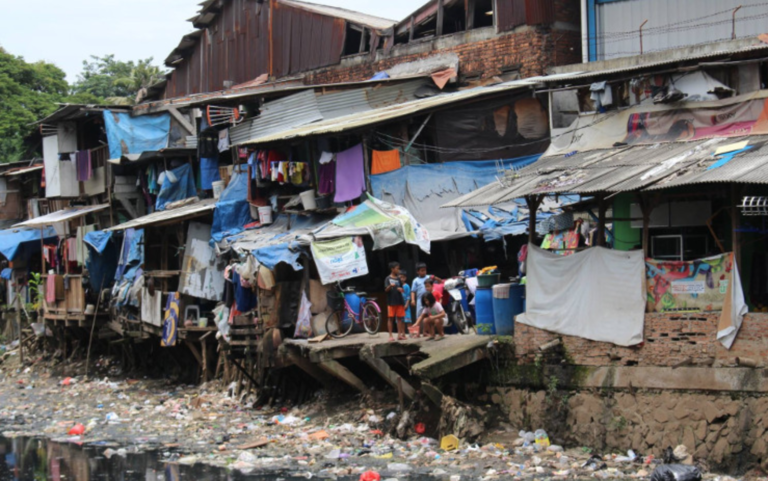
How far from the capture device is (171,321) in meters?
20.5

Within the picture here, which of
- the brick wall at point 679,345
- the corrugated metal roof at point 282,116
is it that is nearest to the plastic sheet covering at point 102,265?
the corrugated metal roof at point 282,116

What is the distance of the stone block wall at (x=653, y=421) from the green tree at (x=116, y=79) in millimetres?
27898

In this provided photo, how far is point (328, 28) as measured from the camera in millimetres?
25766

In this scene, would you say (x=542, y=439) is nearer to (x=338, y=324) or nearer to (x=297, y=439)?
(x=297, y=439)

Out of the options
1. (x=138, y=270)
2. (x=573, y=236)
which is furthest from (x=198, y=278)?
(x=573, y=236)

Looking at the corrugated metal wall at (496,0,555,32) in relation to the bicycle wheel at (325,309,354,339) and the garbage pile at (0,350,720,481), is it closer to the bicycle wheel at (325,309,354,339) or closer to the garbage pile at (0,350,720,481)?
the bicycle wheel at (325,309,354,339)

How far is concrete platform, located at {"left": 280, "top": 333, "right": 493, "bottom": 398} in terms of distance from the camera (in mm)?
12922

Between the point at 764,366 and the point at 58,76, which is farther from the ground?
the point at 58,76

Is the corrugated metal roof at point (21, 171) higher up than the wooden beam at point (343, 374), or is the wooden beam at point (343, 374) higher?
the corrugated metal roof at point (21, 171)

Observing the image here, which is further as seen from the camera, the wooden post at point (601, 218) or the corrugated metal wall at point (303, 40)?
the corrugated metal wall at point (303, 40)

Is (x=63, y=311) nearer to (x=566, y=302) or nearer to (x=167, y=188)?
(x=167, y=188)

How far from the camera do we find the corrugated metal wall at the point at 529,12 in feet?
66.7

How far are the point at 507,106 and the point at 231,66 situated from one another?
13.7m

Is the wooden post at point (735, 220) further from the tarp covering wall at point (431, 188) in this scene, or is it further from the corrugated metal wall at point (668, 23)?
the corrugated metal wall at point (668, 23)
